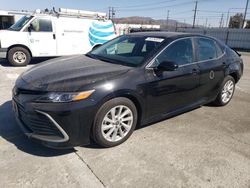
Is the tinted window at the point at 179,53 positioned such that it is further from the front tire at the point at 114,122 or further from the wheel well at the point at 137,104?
the front tire at the point at 114,122

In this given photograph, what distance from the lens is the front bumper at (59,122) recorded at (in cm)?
263

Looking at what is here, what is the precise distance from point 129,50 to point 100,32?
24.3 feet

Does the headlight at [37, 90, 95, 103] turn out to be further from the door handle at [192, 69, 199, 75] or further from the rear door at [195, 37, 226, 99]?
the rear door at [195, 37, 226, 99]

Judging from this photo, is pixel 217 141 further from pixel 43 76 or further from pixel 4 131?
pixel 4 131

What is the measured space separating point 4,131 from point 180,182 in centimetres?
267

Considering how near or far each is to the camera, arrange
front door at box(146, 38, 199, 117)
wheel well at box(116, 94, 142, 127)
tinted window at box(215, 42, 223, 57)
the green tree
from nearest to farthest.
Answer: wheel well at box(116, 94, 142, 127), front door at box(146, 38, 199, 117), tinted window at box(215, 42, 223, 57), the green tree

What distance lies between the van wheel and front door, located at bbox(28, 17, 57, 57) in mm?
296

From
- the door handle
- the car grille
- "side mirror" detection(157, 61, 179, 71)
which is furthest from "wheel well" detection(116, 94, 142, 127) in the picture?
the door handle

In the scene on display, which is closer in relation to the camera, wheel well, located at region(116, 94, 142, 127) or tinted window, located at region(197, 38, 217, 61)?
wheel well, located at region(116, 94, 142, 127)

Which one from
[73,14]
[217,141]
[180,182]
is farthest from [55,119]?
[73,14]

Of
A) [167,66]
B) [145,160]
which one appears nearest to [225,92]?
[167,66]

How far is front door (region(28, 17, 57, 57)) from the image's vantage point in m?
8.84

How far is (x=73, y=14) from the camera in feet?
33.4

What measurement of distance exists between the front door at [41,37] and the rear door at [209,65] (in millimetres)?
6822
